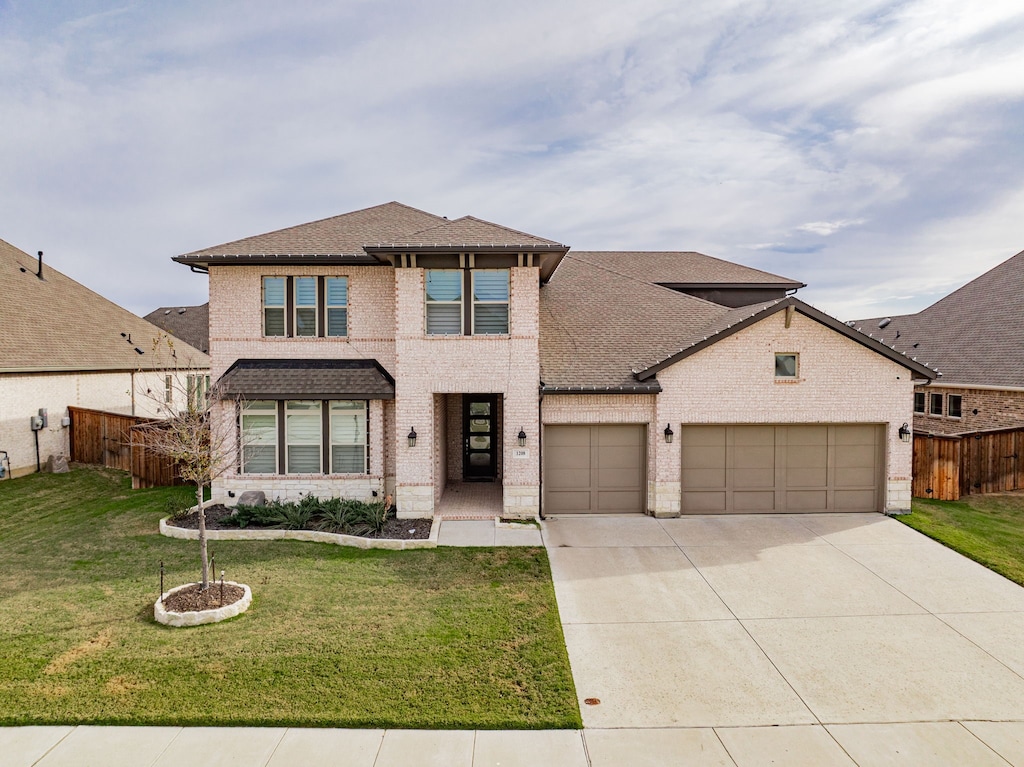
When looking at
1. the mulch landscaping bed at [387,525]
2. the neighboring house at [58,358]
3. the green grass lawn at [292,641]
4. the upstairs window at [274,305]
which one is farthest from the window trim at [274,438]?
the neighboring house at [58,358]

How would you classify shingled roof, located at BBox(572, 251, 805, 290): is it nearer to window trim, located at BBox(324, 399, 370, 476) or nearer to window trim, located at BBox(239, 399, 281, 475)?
window trim, located at BBox(324, 399, 370, 476)

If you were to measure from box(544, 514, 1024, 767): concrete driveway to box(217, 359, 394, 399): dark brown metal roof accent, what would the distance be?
5.70 m

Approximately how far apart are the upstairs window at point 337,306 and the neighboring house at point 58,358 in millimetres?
5044

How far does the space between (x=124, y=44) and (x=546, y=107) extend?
10985 mm

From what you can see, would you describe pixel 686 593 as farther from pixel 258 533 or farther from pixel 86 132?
pixel 86 132

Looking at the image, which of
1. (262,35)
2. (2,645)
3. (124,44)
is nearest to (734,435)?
(2,645)

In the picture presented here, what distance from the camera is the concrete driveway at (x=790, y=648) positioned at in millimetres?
5391

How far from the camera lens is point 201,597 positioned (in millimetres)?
8117

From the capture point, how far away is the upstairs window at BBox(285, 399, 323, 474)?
13.2m

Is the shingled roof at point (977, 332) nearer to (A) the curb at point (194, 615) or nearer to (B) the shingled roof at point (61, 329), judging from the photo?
(A) the curb at point (194, 615)

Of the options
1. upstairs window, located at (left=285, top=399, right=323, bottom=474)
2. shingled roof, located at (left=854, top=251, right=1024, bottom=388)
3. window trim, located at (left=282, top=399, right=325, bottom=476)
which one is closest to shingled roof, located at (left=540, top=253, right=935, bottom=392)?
window trim, located at (left=282, top=399, right=325, bottom=476)

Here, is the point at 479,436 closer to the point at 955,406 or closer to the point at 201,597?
the point at 201,597

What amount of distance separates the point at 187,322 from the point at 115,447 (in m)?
19.4

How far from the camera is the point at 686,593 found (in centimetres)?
875
